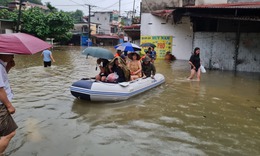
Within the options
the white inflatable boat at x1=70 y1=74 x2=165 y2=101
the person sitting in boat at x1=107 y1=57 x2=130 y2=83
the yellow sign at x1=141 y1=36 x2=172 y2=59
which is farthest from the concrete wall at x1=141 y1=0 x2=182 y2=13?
the white inflatable boat at x1=70 y1=74 x2=165 y2=101

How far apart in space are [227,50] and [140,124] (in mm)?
11965

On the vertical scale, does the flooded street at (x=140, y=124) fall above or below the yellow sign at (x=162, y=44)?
below

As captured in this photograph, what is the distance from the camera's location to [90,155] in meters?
4.39

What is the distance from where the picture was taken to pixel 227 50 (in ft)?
52.7

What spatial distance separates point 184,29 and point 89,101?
1596 cm

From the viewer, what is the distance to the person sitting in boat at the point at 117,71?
7.92 metres

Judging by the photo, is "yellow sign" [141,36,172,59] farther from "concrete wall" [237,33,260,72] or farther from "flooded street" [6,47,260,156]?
"flooded street" [6,47,260,156]

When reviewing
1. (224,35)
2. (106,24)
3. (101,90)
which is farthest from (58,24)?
(101,90)

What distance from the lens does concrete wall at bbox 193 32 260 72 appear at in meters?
15.4

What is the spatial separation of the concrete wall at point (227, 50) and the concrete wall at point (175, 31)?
13.8ft

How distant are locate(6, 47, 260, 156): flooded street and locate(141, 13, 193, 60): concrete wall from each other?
12306mm

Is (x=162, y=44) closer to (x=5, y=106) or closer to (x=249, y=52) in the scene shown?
(x=249, y=52)

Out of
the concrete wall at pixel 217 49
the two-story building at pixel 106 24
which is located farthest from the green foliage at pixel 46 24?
the concrete wall at pixel 217 49

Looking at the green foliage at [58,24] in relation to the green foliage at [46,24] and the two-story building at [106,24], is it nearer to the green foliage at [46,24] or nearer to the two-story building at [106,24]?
the green foliage at [46,24]
